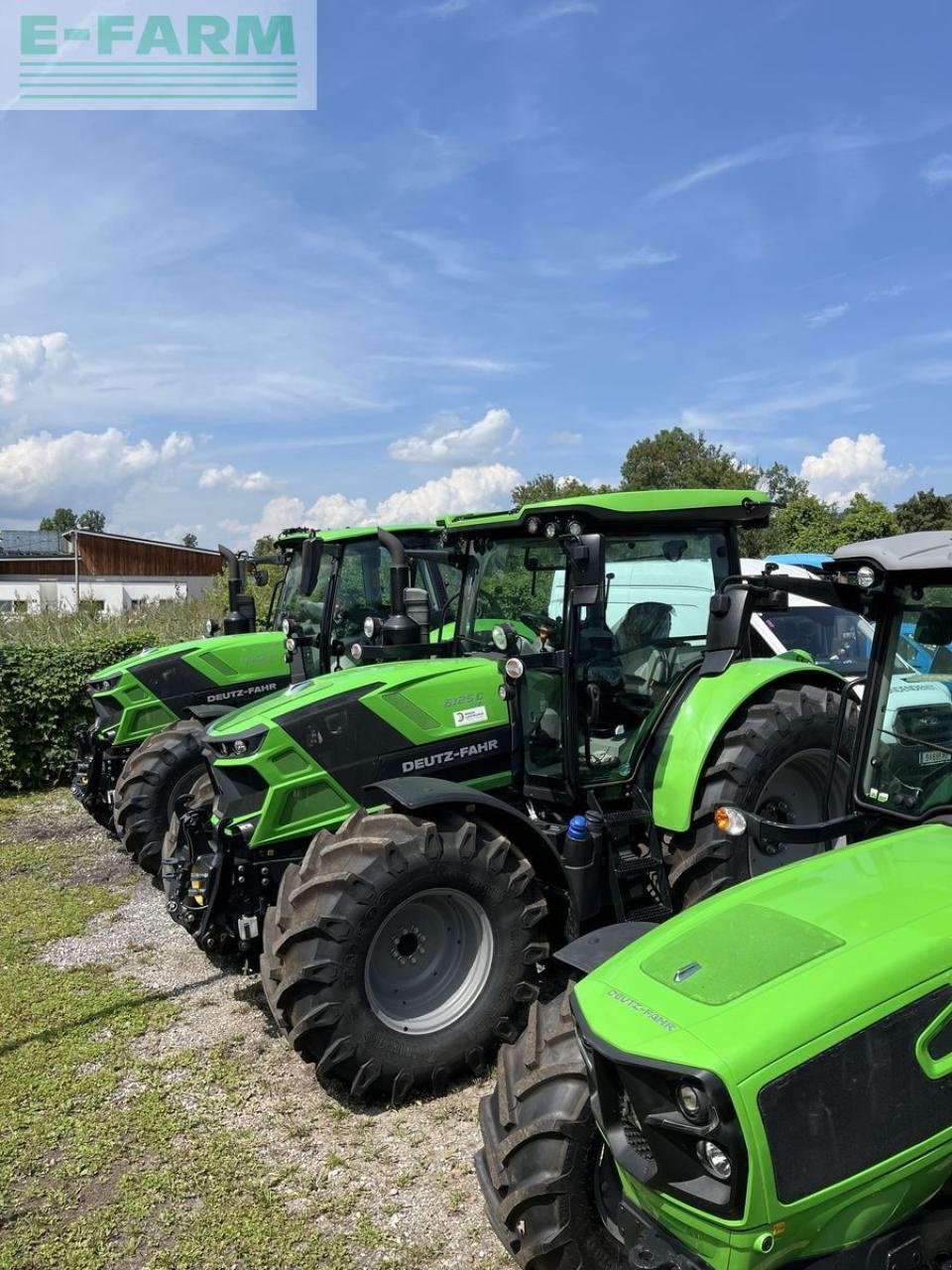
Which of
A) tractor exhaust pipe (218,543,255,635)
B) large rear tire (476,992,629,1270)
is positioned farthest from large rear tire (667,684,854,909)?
tractor exhaust pipe (218,543,255,635)

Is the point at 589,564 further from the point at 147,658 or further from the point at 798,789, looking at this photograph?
the point at 147,658

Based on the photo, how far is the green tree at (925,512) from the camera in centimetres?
3516

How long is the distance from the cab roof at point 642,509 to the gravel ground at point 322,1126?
8.29 ft

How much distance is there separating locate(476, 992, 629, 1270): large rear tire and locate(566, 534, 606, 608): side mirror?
79.1 inches

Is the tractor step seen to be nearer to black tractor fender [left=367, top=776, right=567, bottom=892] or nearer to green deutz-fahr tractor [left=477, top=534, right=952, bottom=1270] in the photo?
black tractor fender [left=367, top=776, right=567, bottom=892]

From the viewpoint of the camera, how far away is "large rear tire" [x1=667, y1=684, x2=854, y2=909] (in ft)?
14.0

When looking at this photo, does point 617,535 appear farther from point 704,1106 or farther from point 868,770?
point 704,1106

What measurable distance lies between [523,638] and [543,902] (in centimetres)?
132

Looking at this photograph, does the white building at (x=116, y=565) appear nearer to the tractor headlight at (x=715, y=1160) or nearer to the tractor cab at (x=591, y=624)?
the tractor cab at (x=591, y=624)

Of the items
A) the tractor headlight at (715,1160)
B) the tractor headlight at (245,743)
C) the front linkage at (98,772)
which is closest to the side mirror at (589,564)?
the tractor headlight at (245,743)

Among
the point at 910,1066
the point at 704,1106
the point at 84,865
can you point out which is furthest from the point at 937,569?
the point at 84,865

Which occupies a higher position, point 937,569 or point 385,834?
point 937,569

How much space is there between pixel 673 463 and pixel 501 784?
115 feet

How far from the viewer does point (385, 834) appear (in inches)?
152
